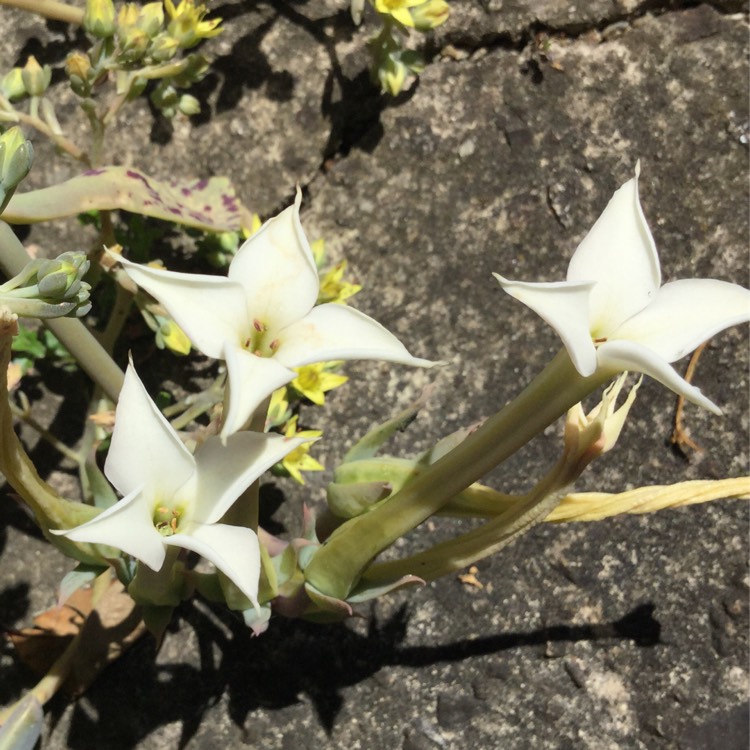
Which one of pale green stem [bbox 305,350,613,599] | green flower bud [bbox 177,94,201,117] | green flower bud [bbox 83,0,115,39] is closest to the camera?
pale green stem [bbox 305,350,613,599]

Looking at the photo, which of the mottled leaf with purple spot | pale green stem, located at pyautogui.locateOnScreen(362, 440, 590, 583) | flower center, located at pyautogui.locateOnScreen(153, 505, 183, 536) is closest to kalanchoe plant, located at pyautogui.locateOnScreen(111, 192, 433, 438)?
flower center, located at pyautogui.locateOnScreen(153, 505, 183, 536)

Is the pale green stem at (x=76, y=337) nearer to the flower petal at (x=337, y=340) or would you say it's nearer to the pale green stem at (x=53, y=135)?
the pale green stem at (x=53, y=135)

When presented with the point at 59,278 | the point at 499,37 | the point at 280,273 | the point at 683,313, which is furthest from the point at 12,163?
the point at 499,37

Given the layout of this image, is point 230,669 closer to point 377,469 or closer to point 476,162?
point 377,469

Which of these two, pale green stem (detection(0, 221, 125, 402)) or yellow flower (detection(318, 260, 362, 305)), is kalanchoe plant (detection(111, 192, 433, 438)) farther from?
yellow flower (detection(318, 260, 362, 305))

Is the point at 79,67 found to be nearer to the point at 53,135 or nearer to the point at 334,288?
the point at 53,135

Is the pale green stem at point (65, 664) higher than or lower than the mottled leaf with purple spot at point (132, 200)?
lower

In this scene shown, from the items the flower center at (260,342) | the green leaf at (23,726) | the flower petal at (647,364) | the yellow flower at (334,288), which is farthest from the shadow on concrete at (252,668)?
the flower petal at (647,364)
